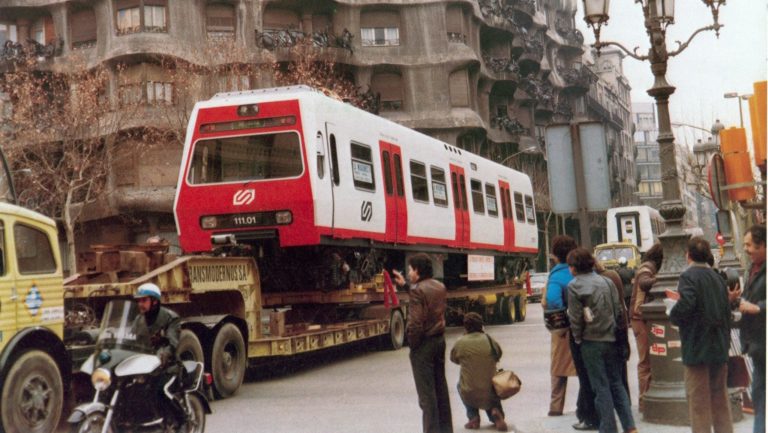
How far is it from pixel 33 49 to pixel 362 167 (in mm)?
25445

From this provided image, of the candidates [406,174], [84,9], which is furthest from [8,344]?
[84,9]

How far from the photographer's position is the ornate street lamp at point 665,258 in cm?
877

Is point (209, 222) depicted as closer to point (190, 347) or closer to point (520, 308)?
point (190, 347)

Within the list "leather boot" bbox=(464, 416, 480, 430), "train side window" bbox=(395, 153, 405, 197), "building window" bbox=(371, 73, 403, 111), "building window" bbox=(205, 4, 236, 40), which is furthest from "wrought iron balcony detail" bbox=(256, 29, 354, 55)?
"leather boot" bbox=(464, 416, 480, 430)

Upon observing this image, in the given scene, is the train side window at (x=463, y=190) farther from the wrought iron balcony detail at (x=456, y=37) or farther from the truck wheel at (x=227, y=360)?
the wrought iron balcony detail at (x=456, y=37)

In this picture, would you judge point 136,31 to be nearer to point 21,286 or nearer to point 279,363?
point 279,363

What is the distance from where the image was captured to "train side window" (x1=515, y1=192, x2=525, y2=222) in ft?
89.7

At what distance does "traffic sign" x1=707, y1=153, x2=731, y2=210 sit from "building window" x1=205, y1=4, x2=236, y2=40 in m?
32.0

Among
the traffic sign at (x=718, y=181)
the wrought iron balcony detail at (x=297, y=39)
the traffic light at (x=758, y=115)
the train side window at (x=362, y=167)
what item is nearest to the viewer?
the traffic light at (x=758, y=115)

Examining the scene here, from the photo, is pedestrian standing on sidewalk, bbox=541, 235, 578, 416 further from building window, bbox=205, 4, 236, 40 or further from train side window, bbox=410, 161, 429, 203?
building window, bbox=205, 4, 236, 40

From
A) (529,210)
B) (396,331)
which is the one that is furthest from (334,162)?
(529,210)

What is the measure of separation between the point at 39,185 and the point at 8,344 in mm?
23842

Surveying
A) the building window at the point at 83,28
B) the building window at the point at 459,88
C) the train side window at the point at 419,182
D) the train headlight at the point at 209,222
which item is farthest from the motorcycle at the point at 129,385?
the building window at the point at 459,88

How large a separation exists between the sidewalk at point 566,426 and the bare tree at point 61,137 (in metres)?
24.2
